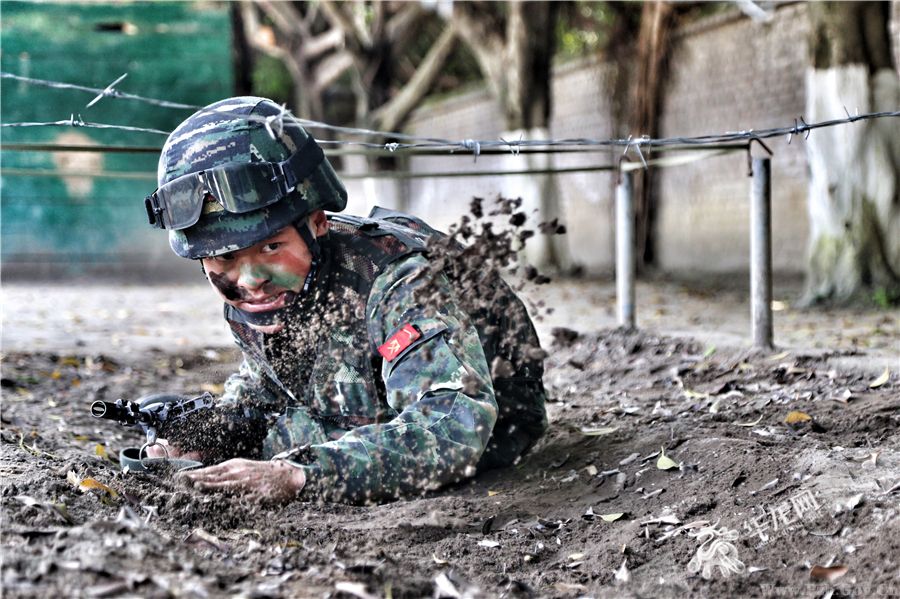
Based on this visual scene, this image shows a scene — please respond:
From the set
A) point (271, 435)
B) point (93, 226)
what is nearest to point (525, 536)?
point (271, 435)

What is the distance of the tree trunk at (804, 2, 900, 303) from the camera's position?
724cm

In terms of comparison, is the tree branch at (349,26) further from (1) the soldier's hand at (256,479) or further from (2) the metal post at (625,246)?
(1) the soldier's hand at (256,479)

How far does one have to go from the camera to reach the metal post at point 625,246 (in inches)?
218

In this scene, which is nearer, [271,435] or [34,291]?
[271,435]

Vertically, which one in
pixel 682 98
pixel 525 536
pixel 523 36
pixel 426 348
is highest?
pixel 523 36

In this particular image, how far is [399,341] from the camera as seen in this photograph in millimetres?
2672

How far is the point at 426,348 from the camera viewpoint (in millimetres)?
2660

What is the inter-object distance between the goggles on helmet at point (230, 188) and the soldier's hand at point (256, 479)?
0.67 meters

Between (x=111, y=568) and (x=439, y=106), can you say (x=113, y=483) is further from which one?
(x=439, y=106)

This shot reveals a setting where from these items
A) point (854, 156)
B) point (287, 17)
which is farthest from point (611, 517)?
point (287, 17)

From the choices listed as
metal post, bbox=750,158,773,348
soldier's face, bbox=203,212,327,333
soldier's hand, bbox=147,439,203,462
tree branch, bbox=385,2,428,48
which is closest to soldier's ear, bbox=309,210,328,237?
soldier's face, bbox=203,212,327,333

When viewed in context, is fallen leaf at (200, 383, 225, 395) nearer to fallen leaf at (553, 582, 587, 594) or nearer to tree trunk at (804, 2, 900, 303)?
fallen leaf at (553, 582, 587, 594)

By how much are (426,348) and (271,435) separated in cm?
81

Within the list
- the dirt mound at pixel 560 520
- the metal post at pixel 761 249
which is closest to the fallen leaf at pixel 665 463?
the dirt mound at pixel 560 520
